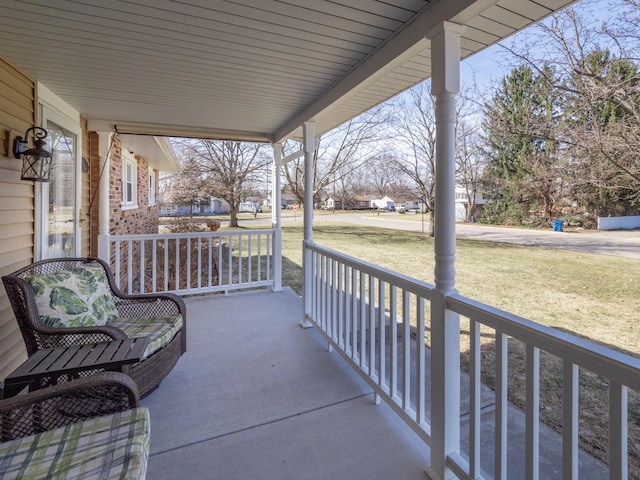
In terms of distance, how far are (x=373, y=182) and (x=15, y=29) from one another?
1615 centimetres

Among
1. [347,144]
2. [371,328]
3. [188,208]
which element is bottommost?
[371,328]

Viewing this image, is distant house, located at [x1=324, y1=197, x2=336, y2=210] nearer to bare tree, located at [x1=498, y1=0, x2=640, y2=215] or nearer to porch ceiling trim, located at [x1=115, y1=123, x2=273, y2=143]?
porch ceiling trim, located at [x1=115, y1=123, x2=273, y2=143]

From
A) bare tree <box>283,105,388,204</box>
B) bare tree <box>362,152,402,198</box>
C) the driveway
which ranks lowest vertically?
the driveway

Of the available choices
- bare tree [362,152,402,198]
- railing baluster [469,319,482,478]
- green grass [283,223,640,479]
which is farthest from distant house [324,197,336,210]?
railing baluster [469,319,482,478]

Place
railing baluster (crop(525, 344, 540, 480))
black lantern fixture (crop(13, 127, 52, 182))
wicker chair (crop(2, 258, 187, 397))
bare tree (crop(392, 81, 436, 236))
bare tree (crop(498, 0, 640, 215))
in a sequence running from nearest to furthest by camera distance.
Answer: railing baluster (crop(525, 344, 540, 480)) < wicker chair (crop(2, 258, 187, 397)) < black lantern fixture (crop(13, 127, 52, 182)) < bare tree (crop(498, 0, 640, 215)) < bare tree (crop(392, 81, 436, 236))

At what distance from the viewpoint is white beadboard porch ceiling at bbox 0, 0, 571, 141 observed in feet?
5.93

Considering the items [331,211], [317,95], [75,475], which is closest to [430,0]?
[317,95]

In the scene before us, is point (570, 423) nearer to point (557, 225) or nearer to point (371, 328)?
point (371, 328)

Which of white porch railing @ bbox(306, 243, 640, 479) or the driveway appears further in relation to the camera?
the driveway

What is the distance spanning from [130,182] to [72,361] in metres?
6.53

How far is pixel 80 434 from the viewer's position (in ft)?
4.46

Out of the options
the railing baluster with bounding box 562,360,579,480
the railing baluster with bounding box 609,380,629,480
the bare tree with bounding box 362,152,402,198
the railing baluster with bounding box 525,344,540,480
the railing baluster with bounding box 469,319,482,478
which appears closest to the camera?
the railing baluster with bounding box 609,380,629,480

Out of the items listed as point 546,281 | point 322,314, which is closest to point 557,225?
point 546,281

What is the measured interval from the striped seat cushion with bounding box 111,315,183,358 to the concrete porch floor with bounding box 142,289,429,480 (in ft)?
1.39
